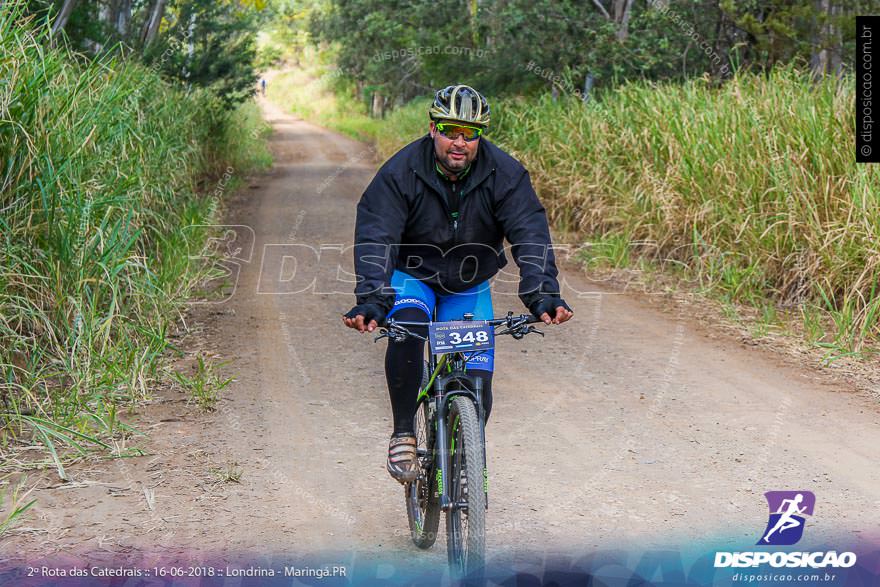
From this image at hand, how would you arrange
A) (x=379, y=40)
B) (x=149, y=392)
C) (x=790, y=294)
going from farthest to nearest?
(x=379, y=40)
(x=790, y=294)
(x=149, y=392)

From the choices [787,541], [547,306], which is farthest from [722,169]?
[547,306]

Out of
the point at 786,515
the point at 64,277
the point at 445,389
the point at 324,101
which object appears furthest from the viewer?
the point at 324,101

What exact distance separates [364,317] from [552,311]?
2.38ft

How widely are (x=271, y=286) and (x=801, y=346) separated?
215 inches

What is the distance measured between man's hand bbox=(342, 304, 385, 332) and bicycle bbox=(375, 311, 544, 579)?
49 mm

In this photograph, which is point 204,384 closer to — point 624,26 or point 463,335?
point 463,335

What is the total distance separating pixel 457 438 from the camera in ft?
12.4

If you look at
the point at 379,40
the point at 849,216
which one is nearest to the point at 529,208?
the point at 849,216

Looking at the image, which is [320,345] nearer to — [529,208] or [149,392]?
[149,392]

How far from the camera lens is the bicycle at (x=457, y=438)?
11.8 ft

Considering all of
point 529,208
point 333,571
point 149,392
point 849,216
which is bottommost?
point 149,392

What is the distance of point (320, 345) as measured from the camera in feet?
27.0

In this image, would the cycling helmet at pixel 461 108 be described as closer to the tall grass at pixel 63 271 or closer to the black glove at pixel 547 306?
the black glove at pixel 547 306

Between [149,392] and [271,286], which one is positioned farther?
[271,286]
